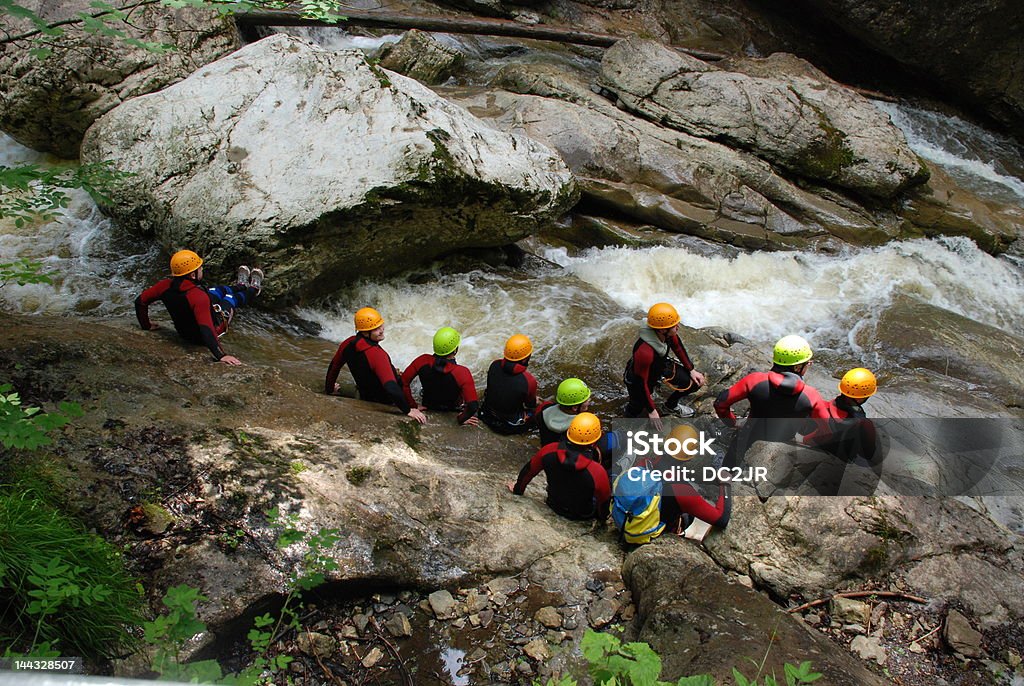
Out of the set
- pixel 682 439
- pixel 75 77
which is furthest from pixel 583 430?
pixel 75 77

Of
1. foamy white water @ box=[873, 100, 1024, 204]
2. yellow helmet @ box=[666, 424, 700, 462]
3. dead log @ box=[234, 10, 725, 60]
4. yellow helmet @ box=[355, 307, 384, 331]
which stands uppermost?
dead log @ box=[234, 10, 725, 60]

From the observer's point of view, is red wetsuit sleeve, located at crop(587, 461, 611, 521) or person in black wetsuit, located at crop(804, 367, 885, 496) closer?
red wetsuit sleeve, located at crop(587, 461, 611, 521)

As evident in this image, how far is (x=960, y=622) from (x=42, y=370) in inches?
243

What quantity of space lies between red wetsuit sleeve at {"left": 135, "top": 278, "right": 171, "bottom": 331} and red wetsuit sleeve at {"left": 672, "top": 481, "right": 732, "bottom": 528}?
459 centimetres

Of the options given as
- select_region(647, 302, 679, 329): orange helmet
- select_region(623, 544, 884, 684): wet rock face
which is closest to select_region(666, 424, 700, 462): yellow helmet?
select_region(623, 544, 884, 684): wet rock face

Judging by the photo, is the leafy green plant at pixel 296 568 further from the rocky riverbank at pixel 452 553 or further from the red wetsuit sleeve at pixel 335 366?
the red wetsuit sleeve at pixel 335 366

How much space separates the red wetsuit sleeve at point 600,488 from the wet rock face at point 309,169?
3.68m

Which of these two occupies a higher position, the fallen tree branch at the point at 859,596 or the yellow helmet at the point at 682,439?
the yellow helmet at the point at 682,439

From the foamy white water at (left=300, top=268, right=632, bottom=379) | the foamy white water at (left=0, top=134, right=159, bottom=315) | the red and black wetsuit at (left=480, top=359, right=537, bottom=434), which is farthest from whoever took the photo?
the foamy white water at (left=300, top=268, right=632, bottom=379)

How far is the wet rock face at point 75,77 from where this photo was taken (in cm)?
845

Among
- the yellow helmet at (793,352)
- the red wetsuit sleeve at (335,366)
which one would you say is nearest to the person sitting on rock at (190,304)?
the red wetsuit sleeve at (335,366)

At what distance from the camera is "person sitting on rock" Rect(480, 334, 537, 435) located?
5.82 m

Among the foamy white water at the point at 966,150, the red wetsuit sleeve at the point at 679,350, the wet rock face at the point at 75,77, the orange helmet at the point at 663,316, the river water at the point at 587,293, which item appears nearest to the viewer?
the orange helmet at the point at 663,316

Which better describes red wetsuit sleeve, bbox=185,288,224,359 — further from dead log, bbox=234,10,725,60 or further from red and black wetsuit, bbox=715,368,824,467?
dead log, bbox=234,10,725,60
